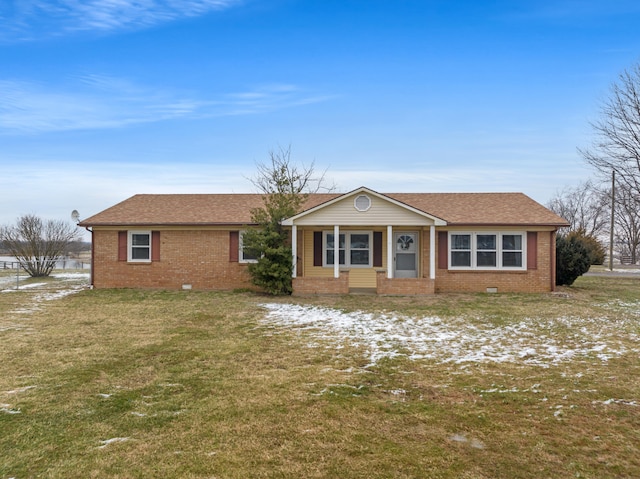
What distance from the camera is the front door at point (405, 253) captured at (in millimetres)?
16609

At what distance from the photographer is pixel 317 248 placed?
1664 cm

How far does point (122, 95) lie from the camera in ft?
61.2

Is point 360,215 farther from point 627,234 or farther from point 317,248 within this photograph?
point 627,234

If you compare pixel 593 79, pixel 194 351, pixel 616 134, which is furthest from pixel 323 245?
pixel 616 134

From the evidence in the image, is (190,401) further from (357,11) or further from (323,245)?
(357,11)

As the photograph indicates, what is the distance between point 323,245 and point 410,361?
33.0 ft

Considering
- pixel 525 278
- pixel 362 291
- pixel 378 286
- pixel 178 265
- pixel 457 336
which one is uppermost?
pixel 178 265

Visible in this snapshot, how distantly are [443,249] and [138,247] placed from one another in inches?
478

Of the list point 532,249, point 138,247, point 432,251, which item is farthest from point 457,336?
point 138,247

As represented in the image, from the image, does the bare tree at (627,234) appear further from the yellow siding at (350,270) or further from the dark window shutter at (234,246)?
the dark window shutter at (234,246)

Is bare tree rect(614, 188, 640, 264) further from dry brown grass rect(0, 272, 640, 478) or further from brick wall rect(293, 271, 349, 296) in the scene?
dry brown grass rect(0, 272, 640, 478)

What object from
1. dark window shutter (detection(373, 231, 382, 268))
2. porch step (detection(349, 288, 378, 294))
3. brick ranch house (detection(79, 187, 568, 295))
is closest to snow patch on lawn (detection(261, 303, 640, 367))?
porch step (detection(349, 288, 378, 294))

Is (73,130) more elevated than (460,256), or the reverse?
(73,130)

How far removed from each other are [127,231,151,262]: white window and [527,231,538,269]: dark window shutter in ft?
48.8
